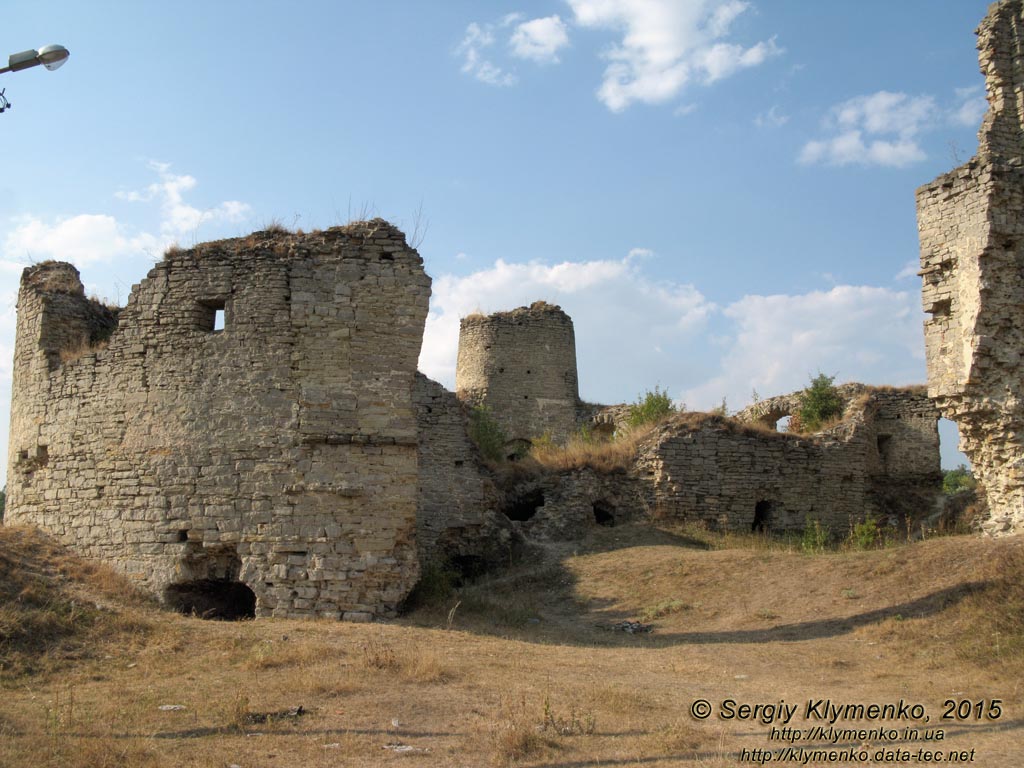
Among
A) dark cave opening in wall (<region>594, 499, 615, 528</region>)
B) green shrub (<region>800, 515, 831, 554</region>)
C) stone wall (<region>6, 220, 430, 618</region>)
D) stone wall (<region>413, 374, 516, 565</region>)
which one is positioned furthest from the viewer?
dark cave opening in wall (<region>594, 499, 615, 528</region>)

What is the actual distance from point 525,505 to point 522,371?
7920mm

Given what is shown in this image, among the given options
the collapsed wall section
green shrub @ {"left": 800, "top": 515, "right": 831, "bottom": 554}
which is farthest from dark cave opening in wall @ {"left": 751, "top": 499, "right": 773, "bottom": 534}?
green shrub @ {"left": 800, "top": 515, "right": 831, "bottom": 554}

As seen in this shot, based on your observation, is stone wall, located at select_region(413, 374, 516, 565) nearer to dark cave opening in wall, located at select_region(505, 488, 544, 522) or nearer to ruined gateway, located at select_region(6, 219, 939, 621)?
dark cave opening in wall, located at select_region(505, 488, 544, 522)

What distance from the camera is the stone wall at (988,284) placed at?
1198 centimetres

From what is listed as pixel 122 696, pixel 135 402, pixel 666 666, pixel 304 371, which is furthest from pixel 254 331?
pixel 666 666

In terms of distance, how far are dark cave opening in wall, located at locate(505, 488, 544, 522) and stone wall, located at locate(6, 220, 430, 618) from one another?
665 centimetres

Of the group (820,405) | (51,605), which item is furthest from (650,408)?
(51,605)

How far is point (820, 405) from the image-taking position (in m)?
21.7

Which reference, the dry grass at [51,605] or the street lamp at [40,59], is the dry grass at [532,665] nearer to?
the dry grass at [51,605]

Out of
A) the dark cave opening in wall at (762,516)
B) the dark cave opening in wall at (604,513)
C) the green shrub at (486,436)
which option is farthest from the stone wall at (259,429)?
the dark cave opening in wall at (762,516)

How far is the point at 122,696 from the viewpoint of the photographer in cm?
737

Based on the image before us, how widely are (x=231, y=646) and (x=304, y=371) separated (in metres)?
3.35

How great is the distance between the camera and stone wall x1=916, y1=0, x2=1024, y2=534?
472 inches

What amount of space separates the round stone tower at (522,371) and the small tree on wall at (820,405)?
6.29 meters
